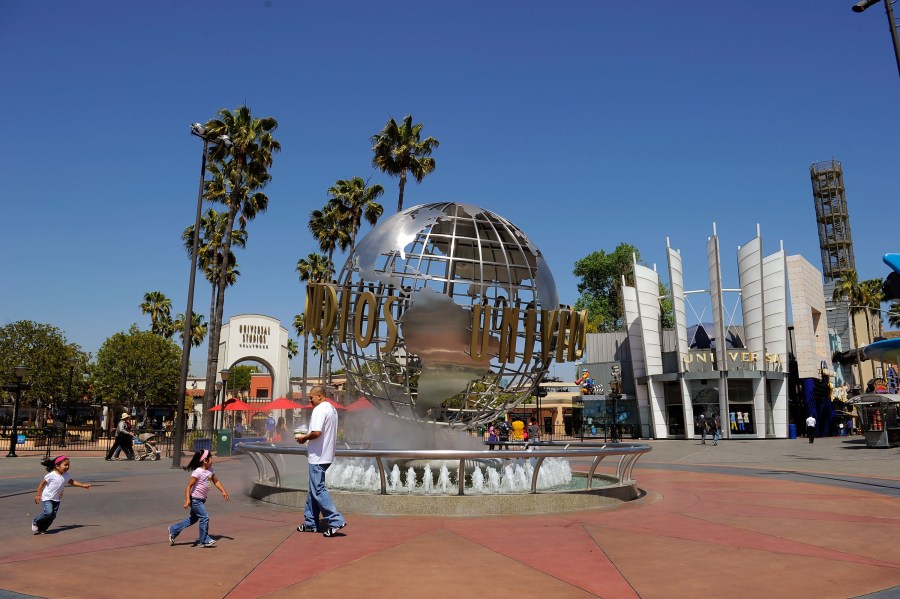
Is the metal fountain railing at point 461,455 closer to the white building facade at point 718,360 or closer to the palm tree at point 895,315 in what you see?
the white building facade at point 718,360

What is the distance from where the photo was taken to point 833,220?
105062 millimetres

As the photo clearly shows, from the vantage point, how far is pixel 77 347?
51.5 m

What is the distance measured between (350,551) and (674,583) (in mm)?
3190

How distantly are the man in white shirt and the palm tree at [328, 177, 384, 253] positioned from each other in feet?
99.1

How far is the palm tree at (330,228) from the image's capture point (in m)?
38.6

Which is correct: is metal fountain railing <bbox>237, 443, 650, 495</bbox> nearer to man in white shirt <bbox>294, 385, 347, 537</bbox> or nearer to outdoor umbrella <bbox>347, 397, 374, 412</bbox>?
man in white shirt <bbox>294, 385, 347, 537</bbox>

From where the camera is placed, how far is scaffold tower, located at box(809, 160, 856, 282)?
342ft

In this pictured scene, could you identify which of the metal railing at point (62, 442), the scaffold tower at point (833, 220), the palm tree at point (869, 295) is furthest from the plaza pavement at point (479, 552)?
the scaffold tower at point (833, 220)

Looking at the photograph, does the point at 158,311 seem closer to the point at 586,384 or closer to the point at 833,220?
the point at 586,384

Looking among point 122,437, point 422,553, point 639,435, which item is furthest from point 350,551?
point 639,435

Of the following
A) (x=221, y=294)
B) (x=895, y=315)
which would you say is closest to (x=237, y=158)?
(x=221, y=294)

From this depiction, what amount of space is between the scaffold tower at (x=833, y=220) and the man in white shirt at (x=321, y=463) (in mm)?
115034

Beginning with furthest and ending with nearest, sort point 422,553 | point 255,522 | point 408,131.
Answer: point 408,131 → point 255,522 → point 422,553

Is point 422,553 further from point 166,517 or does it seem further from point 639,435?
point 639,435
